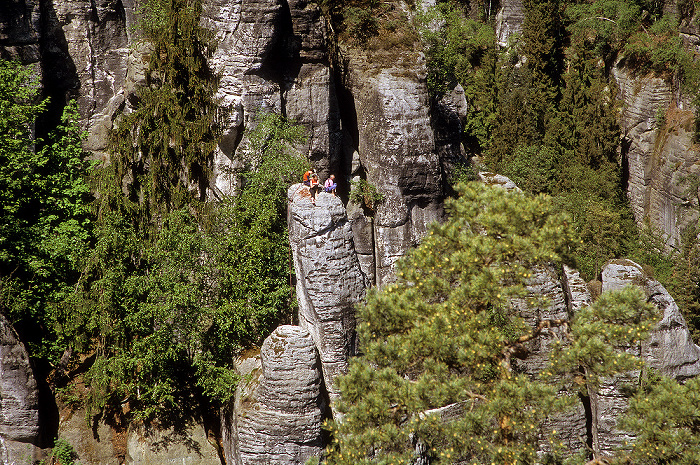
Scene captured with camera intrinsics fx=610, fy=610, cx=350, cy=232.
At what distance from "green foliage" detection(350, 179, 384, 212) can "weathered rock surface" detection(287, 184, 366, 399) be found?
3.62m

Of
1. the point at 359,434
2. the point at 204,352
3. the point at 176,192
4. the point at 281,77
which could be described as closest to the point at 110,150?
the point at 176,192

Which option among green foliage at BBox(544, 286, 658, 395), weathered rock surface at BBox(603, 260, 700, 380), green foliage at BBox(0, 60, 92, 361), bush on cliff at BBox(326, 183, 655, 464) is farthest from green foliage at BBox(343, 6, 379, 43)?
green foliage at BBox(544, 286, 658, 395)

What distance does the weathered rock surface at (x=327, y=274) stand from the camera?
61.3 ft

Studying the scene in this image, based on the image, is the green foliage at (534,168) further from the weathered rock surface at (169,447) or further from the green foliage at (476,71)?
the weathered rock surface at (169,447)

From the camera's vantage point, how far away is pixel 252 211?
19844 millimetres

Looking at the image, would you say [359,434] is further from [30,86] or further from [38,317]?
[30,86]

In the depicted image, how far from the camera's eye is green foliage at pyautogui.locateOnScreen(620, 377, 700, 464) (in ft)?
41.2

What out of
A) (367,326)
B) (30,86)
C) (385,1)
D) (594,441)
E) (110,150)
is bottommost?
(594,441)

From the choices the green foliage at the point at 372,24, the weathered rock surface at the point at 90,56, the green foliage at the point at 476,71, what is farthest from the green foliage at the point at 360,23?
the weathered rock surface at the point at 90,56

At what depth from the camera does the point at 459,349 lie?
13.3 metres

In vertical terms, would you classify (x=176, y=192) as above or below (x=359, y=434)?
above

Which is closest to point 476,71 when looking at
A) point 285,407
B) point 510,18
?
point 510,18

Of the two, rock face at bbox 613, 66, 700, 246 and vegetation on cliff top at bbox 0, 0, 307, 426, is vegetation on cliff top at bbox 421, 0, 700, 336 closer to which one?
rock face at bbox 613, 66, 700, 246

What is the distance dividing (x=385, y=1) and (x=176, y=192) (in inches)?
449
